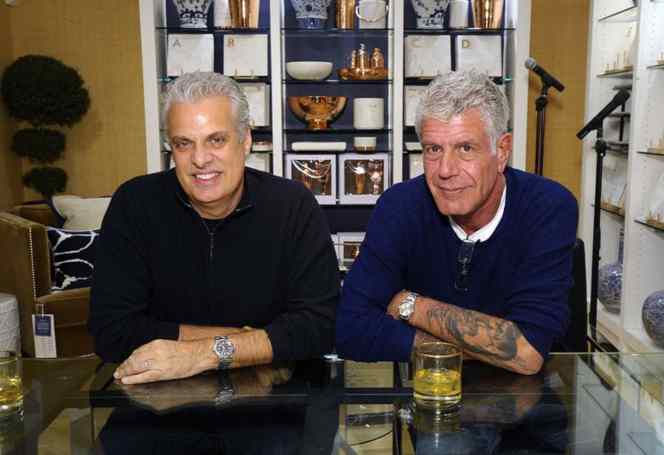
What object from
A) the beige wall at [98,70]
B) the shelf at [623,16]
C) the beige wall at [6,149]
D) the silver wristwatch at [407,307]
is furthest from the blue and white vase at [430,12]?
the silver wristwatch at [407,307]

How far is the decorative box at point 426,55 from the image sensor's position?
4.58 metres

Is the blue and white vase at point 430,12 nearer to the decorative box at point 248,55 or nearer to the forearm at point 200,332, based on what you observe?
the decorative box at point 248,55

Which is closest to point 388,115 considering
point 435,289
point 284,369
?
point 435,289

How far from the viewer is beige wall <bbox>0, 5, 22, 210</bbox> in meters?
4.70

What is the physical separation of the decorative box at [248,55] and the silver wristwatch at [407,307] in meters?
3.12

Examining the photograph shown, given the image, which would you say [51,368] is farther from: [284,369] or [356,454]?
[356,454]

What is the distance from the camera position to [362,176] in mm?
4672

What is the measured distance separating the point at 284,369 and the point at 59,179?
387 centimetres

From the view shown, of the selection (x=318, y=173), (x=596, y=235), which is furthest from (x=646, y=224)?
(x=318, y=173)

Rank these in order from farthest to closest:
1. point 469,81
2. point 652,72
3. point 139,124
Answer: point 139,124 < point 652,72 < point 469,81

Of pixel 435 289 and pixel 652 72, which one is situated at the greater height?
pixel 652 72

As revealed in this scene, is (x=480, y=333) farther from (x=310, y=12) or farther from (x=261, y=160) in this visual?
(x=310, y=12)

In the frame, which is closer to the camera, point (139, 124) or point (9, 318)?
point (9, 318)

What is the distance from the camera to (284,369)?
1.35 metres
